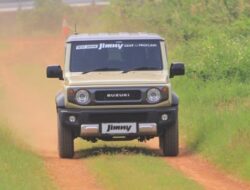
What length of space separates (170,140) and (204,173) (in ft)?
5.06

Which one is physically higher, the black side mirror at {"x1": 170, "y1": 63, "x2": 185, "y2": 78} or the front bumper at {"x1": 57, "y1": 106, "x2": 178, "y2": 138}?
the black side mirror at {"x1": 170, "y1": 63, "x2": 185, "y2": 78}

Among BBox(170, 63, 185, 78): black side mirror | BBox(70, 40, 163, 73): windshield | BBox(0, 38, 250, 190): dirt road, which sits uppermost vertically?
BBox(70, 40, 163, 73): windshield

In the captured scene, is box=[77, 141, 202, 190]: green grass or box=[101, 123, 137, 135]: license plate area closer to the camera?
box=[77, 141, 202, 190]: green grass

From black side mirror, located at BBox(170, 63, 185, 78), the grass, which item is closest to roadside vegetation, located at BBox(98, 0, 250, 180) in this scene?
black side mirror, located at BBox(170, 63, 185, 78)

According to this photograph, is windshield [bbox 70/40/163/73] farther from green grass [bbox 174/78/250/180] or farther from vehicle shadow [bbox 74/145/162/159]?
green grass [bbox 174/78/250/180]

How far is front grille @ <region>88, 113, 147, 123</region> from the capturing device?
48.8 feet

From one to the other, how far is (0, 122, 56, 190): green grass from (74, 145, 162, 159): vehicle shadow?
100 cm

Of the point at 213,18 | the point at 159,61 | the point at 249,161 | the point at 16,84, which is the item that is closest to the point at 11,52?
the point at 16,84

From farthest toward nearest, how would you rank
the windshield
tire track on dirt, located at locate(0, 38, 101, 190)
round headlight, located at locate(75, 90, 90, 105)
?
1. the windshield
2. round headlight, located at locate(75, 90, 90, 105)
3. tire track on dirt, located at locate(0, 38, 101, 190)

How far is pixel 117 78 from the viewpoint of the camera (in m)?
15.0

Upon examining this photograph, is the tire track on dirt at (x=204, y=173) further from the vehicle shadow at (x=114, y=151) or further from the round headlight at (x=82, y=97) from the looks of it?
the round headlight at (x=82, y=97)

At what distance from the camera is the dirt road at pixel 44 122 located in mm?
13109

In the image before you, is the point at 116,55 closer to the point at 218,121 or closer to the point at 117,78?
the point at 117,78

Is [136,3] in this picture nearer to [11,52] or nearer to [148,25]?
[148,25]
